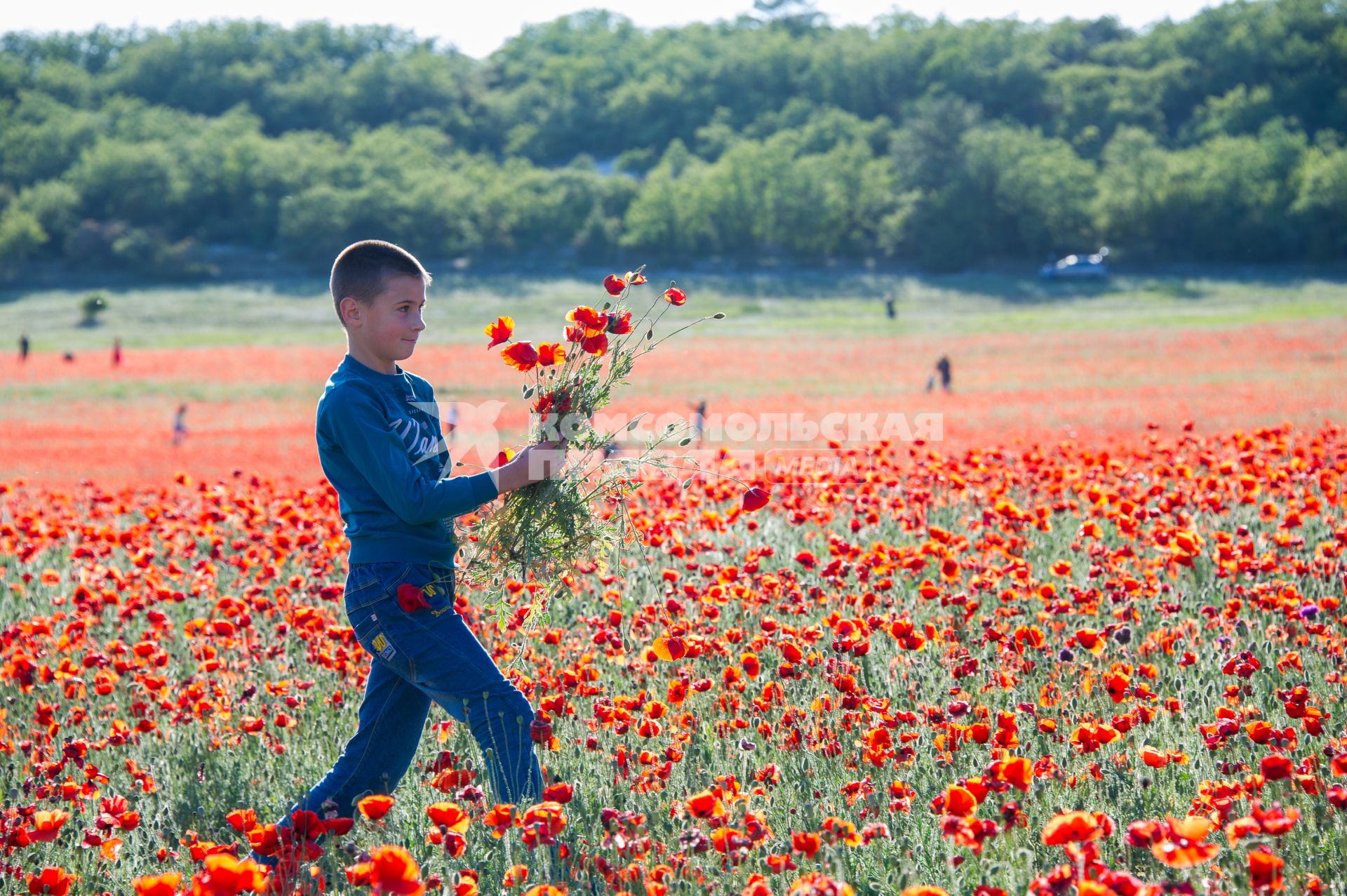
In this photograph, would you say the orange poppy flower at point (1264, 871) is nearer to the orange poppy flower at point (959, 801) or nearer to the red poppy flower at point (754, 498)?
the orange poppy flower at point (959, 801)

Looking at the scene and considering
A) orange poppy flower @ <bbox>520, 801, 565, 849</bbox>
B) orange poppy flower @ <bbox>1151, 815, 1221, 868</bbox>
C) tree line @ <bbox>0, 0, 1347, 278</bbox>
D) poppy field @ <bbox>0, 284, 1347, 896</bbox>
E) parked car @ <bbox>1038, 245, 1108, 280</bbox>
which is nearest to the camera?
orange poppy flower @ <bbox>1151, 815, 1221, 868</bbox>

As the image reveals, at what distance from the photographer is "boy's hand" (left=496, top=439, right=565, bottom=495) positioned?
3432mm

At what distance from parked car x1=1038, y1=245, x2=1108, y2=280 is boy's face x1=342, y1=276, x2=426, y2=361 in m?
68.4

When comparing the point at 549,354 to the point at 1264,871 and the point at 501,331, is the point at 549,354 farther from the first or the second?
the point at 1264,871

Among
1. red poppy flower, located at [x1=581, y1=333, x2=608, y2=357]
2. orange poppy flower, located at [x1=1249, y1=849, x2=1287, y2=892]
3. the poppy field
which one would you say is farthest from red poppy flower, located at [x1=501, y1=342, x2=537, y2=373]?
orange poppy flower, located at [x1=1249, y1=849, x2=1287, y2=892]

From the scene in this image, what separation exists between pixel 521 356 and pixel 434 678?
38.8 inches

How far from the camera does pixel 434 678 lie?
3562 mm

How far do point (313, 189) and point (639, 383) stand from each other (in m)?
67.9

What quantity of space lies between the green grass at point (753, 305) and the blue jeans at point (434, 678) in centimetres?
3719

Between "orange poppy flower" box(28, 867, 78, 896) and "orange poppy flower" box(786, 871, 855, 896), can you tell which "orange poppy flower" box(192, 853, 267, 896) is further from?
"orange poppy flower" box(786, 871, 855, 896)

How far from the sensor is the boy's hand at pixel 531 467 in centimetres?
343

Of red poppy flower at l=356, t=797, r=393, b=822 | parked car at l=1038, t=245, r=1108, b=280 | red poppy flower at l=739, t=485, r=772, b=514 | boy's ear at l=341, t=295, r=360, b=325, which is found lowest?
red poppy flower at l=356, t=797, r=393, b=822

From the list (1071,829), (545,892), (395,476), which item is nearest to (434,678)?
(395,476)

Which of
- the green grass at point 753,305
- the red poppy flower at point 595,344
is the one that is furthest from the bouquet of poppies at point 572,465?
the green grass at point 753,305
